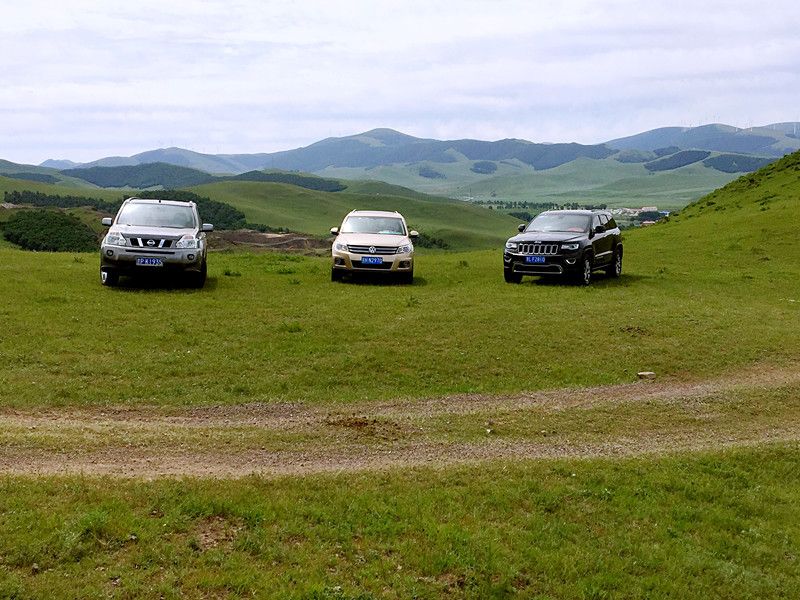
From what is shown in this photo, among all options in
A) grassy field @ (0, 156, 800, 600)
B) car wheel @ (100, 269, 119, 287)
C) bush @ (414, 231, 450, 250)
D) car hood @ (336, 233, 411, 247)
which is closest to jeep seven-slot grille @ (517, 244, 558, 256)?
grassy field @ (0, 156, 800, 600)

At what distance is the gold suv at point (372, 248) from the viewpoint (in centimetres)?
2378

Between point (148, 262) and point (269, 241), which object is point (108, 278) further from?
point (269, 241)

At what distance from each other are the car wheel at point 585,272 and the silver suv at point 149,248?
11.6 m

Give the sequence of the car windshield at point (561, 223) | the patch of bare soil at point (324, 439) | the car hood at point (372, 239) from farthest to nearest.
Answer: the car windshield at point (561, 223) → the car hood at point (372, 239) → the patch of bare soil at point (324, 439)

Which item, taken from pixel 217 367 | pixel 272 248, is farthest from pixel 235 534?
pixel 272 248

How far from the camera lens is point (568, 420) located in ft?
37.5

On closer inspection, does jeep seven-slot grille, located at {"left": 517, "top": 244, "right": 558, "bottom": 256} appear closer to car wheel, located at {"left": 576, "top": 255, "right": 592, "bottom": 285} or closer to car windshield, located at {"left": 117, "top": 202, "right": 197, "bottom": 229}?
car wheel, located at {"left": 576, "top": 255, "right": 592, "bottom": 285}

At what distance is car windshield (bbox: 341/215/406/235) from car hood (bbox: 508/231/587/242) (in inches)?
149

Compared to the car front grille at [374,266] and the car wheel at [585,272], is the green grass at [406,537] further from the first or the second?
the car wheel at [585,272]

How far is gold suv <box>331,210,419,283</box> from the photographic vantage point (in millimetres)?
23781

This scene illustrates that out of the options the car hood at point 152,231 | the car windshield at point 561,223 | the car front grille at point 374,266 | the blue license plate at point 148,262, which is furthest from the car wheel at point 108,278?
the car windshield at point 561,223

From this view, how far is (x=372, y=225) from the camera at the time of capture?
25328 mm

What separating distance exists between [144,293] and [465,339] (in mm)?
8968

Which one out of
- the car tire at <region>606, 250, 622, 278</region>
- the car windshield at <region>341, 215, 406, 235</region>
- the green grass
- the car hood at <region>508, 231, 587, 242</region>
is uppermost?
the car windshield at <region>341, 215, 406, 235</region>
